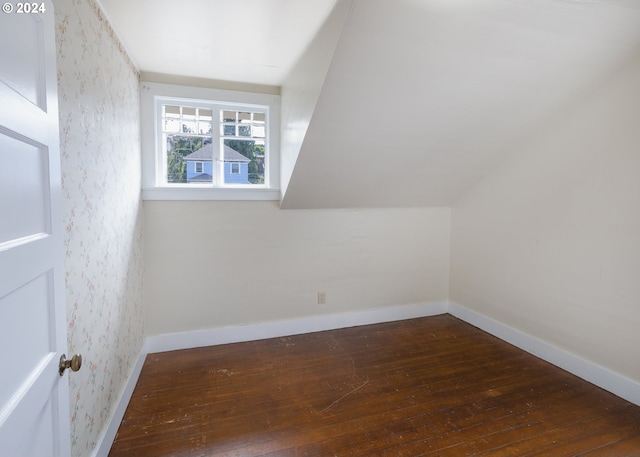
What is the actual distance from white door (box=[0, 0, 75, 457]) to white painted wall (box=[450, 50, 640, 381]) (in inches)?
117

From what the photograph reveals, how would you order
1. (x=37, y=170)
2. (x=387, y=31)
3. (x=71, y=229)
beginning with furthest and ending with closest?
1. (x=387, y=31)
2. (x=71, y=229)
3. (x=37, y=170)

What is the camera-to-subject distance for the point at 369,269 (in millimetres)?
3389

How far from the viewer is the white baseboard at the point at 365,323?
6.85 feet

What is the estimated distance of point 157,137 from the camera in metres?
2.68

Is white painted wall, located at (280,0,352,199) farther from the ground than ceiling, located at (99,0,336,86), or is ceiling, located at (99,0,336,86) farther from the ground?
ceiling, located at (99,0,336,86)

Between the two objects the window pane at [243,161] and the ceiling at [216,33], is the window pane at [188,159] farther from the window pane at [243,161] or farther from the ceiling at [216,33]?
the ceiling at [216,33]

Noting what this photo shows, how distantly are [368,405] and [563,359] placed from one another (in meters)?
1.63

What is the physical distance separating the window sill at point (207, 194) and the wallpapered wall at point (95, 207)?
359 millimetres

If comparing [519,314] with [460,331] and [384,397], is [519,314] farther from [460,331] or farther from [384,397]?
[384,397]

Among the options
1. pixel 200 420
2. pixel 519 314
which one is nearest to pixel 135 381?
pixel 200 420

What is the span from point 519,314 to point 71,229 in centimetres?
326
